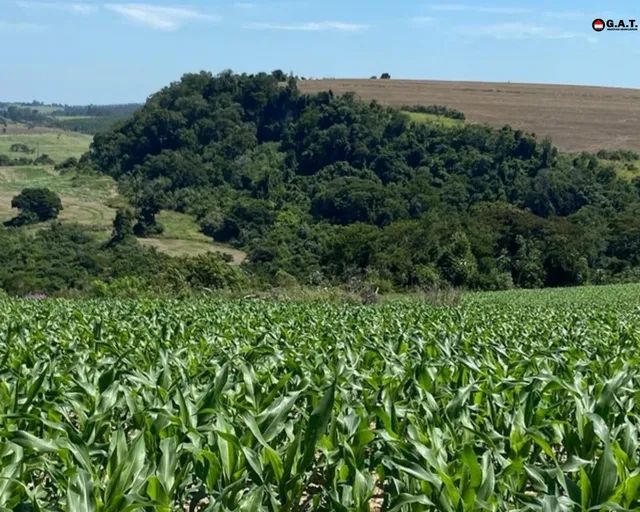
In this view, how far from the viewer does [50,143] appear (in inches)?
6132

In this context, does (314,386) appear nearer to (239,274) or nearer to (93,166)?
(239,274)

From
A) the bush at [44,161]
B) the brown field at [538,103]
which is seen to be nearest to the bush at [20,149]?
the bush at [44,161]

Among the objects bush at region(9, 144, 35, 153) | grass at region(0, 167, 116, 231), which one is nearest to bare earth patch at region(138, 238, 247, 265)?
grass at region(0, 167, 116, 231)

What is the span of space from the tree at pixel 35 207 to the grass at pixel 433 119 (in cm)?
4220

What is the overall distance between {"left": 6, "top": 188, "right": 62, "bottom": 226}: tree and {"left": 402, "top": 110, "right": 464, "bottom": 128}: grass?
42.2 m

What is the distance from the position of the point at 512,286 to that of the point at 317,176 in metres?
45.3

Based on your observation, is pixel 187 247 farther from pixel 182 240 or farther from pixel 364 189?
pixel 364 189

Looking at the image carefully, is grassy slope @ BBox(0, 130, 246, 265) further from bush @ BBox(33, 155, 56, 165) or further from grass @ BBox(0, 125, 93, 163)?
grass @ BBox(0, 125, 93, 163)

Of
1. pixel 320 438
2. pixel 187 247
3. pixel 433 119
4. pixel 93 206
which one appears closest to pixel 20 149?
pixel 93 206

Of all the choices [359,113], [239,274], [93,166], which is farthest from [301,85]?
[239,274]

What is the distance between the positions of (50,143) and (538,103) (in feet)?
287

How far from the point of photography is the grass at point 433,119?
102812mm

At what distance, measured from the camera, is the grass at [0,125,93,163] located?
14188 centimetres

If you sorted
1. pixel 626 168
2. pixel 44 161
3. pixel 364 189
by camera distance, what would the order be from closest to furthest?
pixel 626 168 → pixel 364 189 → pixel 44 161
